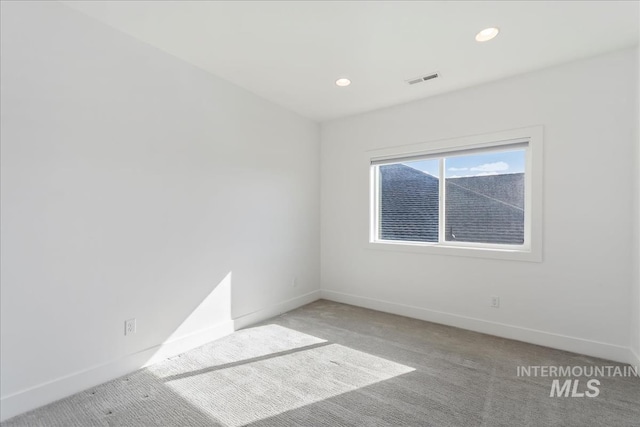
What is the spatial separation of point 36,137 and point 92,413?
1.76 metres

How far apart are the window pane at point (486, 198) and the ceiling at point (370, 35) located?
2.78 feet

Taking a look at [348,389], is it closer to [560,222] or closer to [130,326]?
[130,326]

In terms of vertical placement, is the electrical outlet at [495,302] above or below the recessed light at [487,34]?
below

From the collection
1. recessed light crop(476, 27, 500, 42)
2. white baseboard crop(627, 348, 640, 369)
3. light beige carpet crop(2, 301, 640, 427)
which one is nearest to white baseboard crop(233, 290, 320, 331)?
light beige carpet crop(2, 301, 640, 427)

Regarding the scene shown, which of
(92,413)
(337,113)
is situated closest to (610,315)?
(337,113)

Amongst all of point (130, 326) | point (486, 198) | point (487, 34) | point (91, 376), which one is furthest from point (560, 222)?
point (91, 376)

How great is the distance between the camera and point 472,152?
3061 millimetres

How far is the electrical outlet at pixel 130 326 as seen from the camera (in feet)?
7.20

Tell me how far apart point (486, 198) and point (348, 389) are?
7.82 feet

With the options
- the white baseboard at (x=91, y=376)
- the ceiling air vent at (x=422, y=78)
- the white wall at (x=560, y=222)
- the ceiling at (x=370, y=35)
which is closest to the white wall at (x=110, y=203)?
the white baseboard at (x=91, y=376)

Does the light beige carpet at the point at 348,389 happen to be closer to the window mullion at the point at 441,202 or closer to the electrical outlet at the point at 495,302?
the electrical outlet at the point at 495,302

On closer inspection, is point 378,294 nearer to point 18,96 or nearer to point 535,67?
point 535,67

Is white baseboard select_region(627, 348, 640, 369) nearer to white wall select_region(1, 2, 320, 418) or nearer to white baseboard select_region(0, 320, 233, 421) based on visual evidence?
white wall select_region(1, 2, 320, 418)

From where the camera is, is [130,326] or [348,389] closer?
[348,389]
